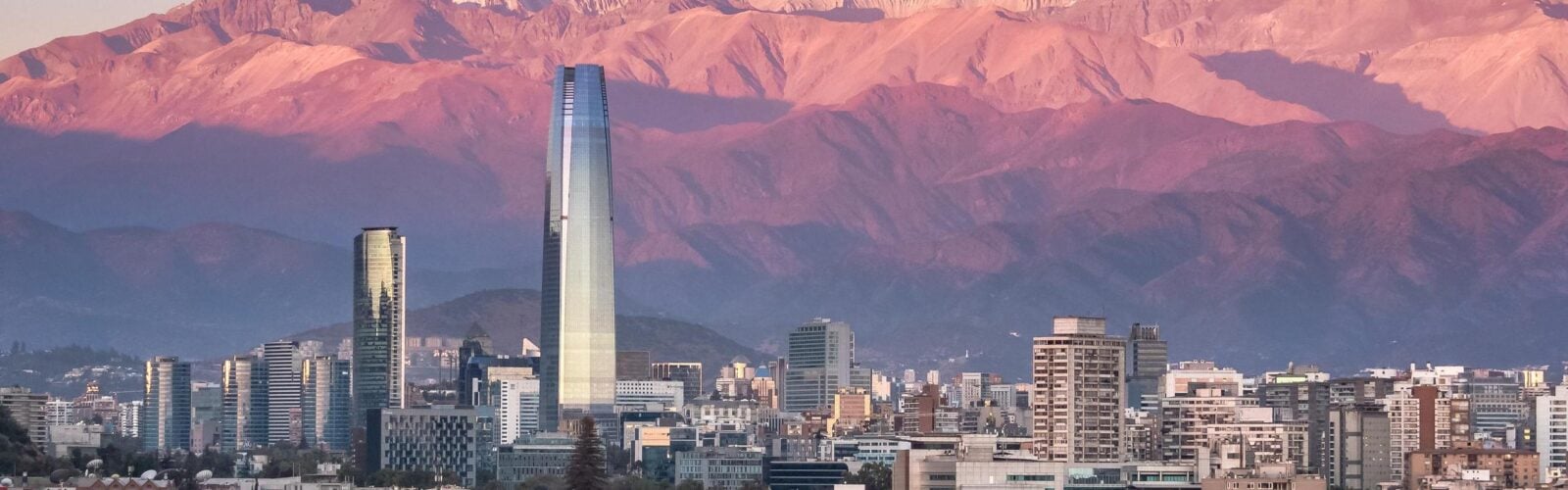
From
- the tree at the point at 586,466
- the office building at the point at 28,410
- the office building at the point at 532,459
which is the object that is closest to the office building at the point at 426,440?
the office building at the point at 532,459

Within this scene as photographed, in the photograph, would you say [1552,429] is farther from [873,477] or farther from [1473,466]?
[873,477]

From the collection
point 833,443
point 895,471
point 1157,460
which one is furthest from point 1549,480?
point 833,443

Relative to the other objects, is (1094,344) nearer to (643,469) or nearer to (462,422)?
(643,469)

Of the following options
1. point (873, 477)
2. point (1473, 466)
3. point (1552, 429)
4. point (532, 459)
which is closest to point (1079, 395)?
point (873, 477)

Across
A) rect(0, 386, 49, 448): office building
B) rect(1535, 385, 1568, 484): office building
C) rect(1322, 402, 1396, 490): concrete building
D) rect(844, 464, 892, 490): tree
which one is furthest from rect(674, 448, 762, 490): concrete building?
rect(1535, 385, 1568, 484): office building

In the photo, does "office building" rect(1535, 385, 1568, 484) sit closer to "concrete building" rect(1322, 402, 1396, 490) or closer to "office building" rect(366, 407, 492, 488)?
"concrete building" rect(1322, 402, 1396, 490)
